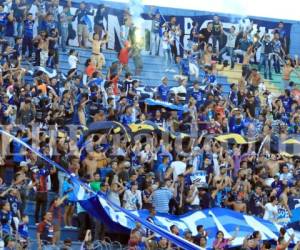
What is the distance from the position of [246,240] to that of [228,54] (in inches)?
377

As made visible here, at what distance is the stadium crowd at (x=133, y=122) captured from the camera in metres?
17.9

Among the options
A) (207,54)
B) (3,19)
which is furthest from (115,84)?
(207,54)

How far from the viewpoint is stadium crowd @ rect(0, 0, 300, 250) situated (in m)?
17.9

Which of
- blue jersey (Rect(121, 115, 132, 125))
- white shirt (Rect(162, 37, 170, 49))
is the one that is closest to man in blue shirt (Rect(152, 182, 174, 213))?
blue jersey (Rect(121, 115, 132, 125))

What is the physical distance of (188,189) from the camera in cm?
1975

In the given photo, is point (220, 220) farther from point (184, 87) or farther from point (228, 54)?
point (228, 54)

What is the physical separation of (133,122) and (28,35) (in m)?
3.17

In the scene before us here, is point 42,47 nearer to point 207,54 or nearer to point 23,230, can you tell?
point 207,54

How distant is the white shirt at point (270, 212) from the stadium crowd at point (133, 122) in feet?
0.06

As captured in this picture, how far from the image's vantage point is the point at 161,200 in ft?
62.2

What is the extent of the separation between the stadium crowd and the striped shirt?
2 cm

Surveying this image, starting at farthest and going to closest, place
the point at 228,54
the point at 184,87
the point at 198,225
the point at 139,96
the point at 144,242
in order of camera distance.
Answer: the point at 228,54, the point at 184,87, the point at 139,96, the point at 198,225, the point at 144,242

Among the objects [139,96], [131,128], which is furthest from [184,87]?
[131,128]

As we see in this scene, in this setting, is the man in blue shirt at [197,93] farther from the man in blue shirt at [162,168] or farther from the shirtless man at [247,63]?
the man in blue shirt at [162,168]
